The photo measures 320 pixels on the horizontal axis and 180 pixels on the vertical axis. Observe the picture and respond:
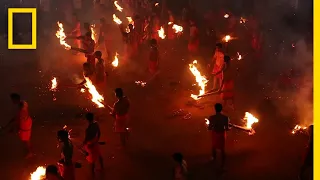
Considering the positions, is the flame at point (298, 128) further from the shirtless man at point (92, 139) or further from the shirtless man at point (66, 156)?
the shirtless man at point (66, 156)

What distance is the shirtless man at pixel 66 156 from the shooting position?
8094 millimetres

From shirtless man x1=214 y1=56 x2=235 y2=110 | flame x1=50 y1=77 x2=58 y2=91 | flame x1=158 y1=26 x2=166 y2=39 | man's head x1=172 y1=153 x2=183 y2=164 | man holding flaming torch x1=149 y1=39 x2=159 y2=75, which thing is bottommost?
man's head x1=172 y1=153 x2=183 y2=164

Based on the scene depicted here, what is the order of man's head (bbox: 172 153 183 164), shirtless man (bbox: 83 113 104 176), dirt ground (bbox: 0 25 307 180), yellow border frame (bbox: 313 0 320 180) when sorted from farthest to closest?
dirt ground (bbox: 0 25 307 180), shirtless man (bbox: 83 113 104 176), man's head (bbox: 172 153 183 164), yellow border frame (bbox: 313 0 320 180)

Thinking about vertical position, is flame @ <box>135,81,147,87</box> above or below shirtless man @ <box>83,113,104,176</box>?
above

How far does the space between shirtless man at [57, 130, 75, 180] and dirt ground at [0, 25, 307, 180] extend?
3.77 feet

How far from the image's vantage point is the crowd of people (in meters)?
8.48

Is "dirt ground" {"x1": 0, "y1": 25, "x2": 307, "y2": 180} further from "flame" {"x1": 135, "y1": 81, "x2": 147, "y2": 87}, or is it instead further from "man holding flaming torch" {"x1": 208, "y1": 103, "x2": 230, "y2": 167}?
"man holding flaming torch" {"x1": 208, "y1": 103, "x2": 230, "y2": 167}

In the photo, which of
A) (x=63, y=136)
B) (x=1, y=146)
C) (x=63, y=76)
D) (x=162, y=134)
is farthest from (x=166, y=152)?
(x=63, y=76)

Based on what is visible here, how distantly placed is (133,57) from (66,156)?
11.9 m

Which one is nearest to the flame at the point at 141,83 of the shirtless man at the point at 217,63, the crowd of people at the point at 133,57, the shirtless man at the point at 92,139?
the crowd of people at the point at 133,57

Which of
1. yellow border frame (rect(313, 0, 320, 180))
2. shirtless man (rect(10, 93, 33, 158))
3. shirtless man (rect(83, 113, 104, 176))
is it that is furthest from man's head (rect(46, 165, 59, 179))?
yellow border frame (rect(313, 0, 320, 180))

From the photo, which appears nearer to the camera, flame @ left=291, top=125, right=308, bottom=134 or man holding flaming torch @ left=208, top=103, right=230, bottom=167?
man holding flaming torch @ left=208, top=103, right=230, bottom=167

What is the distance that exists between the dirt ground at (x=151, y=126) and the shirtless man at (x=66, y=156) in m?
1.15

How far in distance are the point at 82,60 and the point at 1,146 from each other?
358 inches
